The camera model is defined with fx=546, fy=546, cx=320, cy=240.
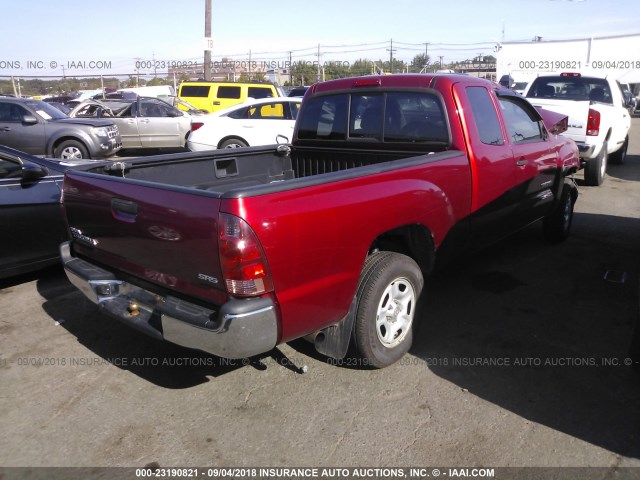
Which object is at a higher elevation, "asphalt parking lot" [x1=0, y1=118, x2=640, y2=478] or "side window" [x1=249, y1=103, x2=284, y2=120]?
"side window" [x1=249, y1=103, x2=284, y2=120]

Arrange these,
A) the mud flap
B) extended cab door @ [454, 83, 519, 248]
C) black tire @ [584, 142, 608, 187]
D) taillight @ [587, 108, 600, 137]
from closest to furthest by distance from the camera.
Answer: the mud flap, extended cab door @ [454, 83, 519, 248], taillight @ [587, 108, 600, 137], black tire @ [584, 142, 608, 187]

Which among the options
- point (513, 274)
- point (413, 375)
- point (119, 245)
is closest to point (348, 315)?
point (413, 375)

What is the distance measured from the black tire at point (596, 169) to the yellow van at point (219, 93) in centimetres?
1126

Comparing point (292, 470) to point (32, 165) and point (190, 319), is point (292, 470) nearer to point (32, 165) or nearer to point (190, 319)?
point (190, 319)

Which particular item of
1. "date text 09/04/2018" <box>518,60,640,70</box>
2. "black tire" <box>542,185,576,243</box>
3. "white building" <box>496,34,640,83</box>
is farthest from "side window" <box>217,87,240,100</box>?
"black tire" <box>542,185,576,243</box>

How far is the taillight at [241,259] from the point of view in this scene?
8.65 feet

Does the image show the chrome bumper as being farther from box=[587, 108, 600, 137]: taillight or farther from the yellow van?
the yellow van

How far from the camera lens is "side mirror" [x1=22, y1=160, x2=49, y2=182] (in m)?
5.10

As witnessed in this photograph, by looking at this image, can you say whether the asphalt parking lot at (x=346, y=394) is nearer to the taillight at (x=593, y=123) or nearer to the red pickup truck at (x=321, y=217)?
the red pickup truck at (x=321, y=217)

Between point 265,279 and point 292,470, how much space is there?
0.98 m

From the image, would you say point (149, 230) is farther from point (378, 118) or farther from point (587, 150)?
point (587, 150)

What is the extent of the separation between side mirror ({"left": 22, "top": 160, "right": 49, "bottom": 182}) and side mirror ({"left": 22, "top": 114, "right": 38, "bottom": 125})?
7870mm

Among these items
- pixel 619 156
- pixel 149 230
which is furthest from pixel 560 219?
pixel 619 156

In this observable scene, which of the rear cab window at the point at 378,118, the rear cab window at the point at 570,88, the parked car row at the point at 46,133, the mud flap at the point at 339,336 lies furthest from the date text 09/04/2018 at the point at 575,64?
the mud flap at the point at 339,336
